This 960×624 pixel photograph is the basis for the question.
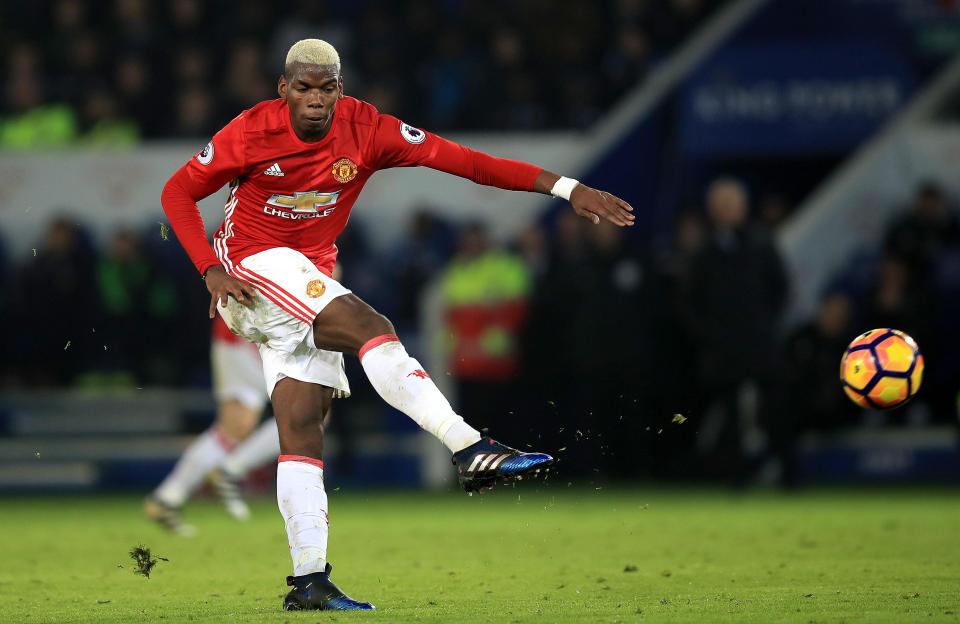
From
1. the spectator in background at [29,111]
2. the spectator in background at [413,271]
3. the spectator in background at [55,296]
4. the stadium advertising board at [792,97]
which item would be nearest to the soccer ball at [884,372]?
the spectator in background at [413,271]

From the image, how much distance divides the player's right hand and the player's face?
2.04 ft

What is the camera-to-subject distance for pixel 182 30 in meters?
15.2

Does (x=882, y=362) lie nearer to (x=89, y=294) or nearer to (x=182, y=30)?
(x=89, y=294)

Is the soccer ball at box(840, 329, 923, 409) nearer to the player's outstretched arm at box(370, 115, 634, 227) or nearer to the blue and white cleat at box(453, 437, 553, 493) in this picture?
the player's outstretched arm at box(370, 115, 634, 227)

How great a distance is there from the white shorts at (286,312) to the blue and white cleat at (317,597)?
75cm

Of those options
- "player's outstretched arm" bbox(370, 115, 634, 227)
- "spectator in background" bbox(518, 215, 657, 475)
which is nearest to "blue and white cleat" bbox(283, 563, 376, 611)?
"player's outstretched arm" bbox(370, 115, 634, 227)

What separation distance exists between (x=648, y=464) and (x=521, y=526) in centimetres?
296

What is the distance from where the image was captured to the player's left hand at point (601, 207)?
6.02 m

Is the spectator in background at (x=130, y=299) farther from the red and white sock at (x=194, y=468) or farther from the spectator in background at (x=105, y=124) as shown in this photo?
the red and white sock at (x=194, y=468)

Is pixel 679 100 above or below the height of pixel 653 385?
above

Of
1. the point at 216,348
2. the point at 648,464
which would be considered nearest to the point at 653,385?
the point at 648,464

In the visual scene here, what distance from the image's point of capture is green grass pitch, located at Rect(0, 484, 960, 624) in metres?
5.82

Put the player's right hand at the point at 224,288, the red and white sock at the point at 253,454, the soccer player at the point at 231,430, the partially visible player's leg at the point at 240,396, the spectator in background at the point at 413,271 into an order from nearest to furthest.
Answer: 1. the player's right hand at the point at 224,288
2. the soccer player at the point at 231,430
3. the partially visible player's leg at the point at 240,396
4. the red and white sock at the point at 253,454
5. the spectator in background at the point at 413,271

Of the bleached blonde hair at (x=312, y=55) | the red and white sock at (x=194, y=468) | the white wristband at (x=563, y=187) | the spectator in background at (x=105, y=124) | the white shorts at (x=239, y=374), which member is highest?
the spectator in background at (x=105, y=124)
